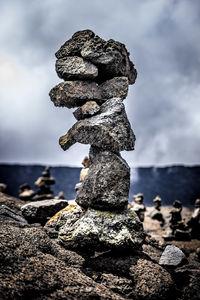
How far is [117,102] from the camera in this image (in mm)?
7172

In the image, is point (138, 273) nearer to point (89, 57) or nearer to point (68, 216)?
point (68, 216)

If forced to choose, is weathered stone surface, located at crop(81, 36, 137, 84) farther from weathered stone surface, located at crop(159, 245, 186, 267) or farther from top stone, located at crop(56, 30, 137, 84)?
weathered stone surface, located at crop(159, 245, 186, 267)

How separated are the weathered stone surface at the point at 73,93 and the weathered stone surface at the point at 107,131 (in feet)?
2.38

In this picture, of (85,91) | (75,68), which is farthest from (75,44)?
(85,91)

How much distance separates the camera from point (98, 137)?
21.9ft

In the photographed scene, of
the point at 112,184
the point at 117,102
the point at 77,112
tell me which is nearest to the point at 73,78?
the point at 77,112

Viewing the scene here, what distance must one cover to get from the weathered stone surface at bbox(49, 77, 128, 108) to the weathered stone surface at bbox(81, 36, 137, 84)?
419 mm

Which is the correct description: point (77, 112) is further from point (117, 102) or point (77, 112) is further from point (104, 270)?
point (104, 270)

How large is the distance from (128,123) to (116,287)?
4.86 m

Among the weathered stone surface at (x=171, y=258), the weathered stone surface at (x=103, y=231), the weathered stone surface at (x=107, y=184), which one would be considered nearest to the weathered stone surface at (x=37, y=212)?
the weathered stone surface at (x=103, y=231)

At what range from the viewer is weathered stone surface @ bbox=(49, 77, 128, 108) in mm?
7160

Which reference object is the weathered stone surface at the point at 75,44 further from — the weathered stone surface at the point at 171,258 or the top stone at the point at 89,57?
the weathered stone surface at the point at 171,258

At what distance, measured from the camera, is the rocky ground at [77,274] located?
416cm

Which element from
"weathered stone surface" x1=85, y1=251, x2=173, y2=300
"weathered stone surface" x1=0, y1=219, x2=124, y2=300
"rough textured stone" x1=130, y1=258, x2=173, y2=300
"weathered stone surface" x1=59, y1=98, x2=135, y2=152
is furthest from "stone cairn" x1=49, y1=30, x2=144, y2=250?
"weathered stone surface" x1=0, y1=219, x2=124, y2=300
